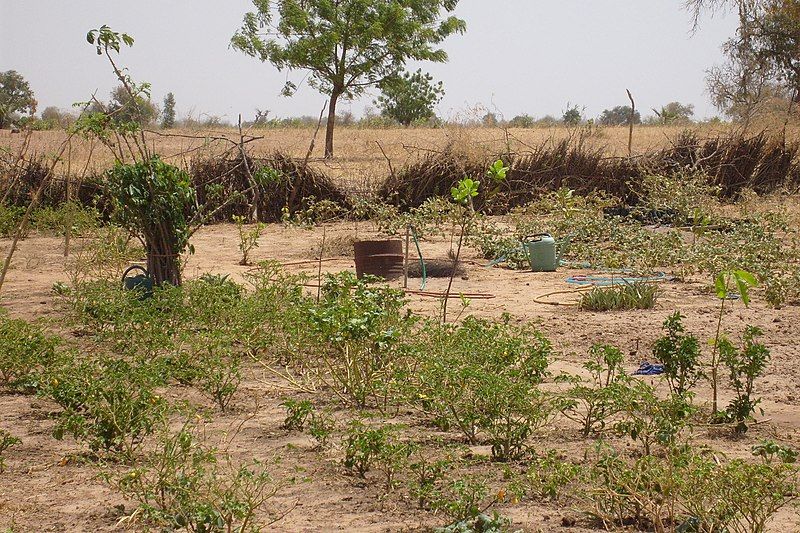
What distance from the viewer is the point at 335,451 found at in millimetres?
4020

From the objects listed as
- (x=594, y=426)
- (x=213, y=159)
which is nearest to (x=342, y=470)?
(x=594, y=426)

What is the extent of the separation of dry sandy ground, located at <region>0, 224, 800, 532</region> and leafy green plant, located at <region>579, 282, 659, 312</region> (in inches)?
4.3

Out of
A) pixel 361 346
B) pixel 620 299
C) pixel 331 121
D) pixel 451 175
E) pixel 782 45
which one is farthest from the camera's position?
pixel 782 45

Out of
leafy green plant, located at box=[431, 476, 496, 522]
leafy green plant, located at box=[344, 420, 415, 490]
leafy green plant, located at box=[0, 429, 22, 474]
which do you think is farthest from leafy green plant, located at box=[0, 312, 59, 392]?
leafy green plant, located at box=[431, 476, 496, 522]

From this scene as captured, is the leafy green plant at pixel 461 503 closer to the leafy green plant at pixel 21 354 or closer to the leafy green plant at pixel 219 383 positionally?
the leafy green plant at pixel 219 383

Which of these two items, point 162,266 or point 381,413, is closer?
point 381,413

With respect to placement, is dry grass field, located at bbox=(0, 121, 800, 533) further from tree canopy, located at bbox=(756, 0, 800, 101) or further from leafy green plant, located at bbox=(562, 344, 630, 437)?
tree canopy, located at bbox=(756, 0, 800, 101)

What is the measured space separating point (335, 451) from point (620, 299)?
400cm

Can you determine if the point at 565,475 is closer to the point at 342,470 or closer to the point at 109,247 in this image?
the point at 342,470

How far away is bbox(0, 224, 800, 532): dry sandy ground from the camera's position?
325 centimetres

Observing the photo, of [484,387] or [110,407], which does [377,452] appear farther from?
[110,407]

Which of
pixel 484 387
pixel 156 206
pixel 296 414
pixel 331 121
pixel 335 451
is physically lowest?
pixel 335 451

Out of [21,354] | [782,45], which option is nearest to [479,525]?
[21,354]

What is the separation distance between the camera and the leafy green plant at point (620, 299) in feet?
24.2
